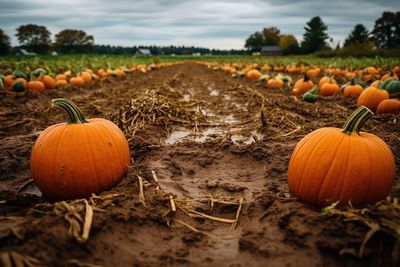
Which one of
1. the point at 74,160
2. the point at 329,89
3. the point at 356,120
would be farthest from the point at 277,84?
the point at 74,160

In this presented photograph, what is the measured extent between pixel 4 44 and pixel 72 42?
42.4m

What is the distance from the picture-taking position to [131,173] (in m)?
3.45

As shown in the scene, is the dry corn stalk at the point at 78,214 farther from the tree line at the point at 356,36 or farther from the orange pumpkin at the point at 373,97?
the tree line at the point at 356,36

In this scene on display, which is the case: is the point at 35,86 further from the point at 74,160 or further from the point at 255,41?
the point at 255,41

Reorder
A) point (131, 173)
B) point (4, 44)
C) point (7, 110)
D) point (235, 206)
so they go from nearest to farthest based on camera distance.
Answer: point (235, 206) < point (131, 173) < point (7, 110) < point (4, 44)

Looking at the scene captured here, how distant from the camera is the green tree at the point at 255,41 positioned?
412ft

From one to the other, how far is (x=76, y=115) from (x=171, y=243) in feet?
5.33

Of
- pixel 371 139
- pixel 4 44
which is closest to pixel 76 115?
pixel 371 139

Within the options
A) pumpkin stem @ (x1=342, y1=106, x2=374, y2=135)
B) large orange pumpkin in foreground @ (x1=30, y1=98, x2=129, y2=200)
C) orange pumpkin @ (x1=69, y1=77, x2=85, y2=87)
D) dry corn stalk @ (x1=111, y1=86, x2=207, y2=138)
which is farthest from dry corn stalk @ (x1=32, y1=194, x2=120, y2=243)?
orange pumpkin @ (x1=69, y1=77, x2=85, y2=87)

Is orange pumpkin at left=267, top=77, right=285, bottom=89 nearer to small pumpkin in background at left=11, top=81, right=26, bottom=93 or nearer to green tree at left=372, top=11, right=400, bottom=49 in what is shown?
small pumpkin in background at left=11, top=81, right=26, bottom=93

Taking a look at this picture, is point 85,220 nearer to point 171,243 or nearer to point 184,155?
point 171,243

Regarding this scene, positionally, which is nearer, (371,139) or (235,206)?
(371,139)

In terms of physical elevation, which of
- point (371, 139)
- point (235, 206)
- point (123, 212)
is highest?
point (371, 139)

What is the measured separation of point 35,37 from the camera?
234 feet
